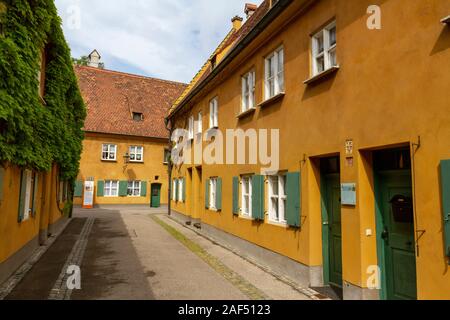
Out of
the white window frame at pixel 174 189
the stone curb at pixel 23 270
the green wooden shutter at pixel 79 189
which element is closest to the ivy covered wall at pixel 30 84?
the stone curb at pixel 23 270

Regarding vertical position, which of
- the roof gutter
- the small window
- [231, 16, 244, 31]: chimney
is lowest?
the roof gutter

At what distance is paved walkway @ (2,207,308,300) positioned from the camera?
6.54 m

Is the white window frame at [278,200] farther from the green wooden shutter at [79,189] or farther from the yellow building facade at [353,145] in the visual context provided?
the green wooden shutter at [79,189]

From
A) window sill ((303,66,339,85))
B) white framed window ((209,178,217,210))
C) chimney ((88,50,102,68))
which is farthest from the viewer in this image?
chimney ((88,50,102,68))

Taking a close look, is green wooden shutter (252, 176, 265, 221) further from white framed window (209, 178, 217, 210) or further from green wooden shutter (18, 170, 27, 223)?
green wooden shutter (18, 170, 27, 223)

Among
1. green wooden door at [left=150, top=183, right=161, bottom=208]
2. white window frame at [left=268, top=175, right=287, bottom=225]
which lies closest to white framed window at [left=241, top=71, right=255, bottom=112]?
white window frame at [left=268, top=175, right=287, bottom=225]

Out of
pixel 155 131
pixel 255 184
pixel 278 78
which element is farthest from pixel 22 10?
pixel 155 131

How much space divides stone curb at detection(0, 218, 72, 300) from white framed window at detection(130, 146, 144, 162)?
17151 mm

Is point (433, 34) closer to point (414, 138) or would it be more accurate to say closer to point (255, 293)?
point (414, 138)

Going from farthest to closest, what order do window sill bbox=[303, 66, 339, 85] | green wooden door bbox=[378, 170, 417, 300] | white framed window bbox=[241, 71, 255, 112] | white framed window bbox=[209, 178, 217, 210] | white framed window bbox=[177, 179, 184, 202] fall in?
white framed window bbox=[177, 179, 184, 202] → white framed window bbox=[209, 178, 217, 210] → white framed window bbox=[241, 71, 255, 112] → window sill bbox=[303, 66, 339, 85] → green wooden door bbox=[378, 170, 417, 300]

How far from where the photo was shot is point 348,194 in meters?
6.02

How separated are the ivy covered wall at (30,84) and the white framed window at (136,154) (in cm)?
1710

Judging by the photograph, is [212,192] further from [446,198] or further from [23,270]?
[446,198]

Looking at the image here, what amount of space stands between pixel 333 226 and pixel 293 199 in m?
1.00
